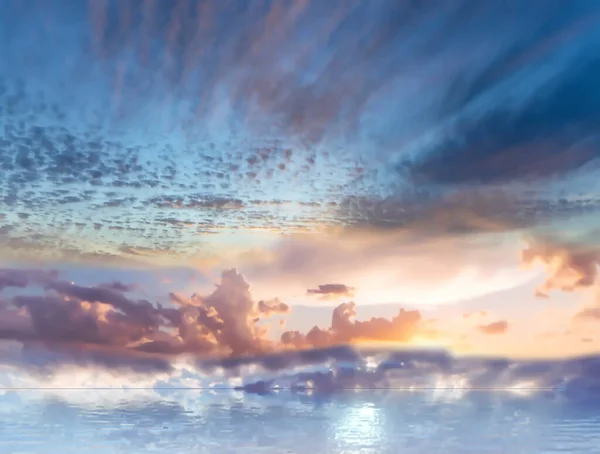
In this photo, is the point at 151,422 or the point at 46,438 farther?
the point at 151,422

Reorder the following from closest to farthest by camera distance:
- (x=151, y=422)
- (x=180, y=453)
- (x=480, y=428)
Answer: (x=180, y=453) < (x=480, y=428) < (x=151, y=422)

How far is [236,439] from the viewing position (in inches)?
1323

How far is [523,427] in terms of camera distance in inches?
1667

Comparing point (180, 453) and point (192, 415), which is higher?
point (192, 415)

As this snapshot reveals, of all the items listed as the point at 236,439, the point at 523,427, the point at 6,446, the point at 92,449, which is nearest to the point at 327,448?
the point at 236,439

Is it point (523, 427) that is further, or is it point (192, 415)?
point (192, 415)

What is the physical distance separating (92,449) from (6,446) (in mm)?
4478

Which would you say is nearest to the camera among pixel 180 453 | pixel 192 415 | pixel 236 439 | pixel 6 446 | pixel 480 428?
pixel 180 453

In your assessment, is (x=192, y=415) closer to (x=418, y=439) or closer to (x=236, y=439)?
(x=236, y=439)

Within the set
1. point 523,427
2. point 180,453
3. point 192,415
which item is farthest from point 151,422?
point 523,427

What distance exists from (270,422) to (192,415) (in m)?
10.6

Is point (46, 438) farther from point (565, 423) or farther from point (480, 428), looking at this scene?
point (565, 423)

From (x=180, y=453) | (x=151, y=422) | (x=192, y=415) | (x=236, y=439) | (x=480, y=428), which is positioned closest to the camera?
(x=180, y=453)

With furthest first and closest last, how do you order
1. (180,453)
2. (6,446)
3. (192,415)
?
(192,415)
(6,446)
(180,453)
